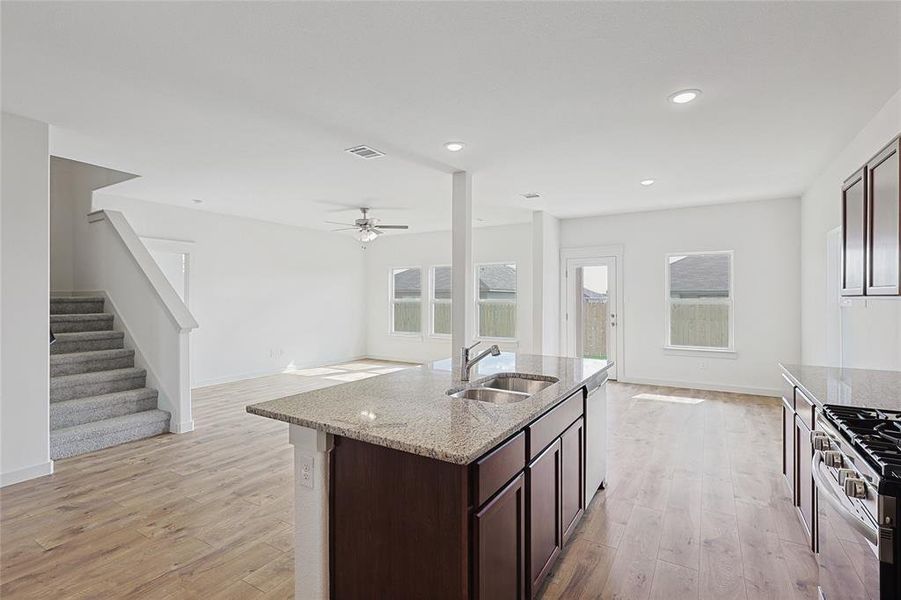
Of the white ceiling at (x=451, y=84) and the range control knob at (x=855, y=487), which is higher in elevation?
the white ceiling at (x=451, y=84)

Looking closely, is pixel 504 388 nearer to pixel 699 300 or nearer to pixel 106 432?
pixel 106 432

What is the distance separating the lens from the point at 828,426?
1764 mm

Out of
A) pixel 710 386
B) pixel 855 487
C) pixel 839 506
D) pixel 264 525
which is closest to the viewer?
pixel 855 487

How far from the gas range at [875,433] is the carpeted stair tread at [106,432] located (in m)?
5.02

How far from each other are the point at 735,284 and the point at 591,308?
6.44 feet

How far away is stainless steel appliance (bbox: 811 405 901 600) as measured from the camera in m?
1.21

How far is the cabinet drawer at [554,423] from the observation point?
73.9 inches

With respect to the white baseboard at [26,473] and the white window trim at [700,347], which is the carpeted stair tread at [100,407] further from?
the white window trim at [700,347]

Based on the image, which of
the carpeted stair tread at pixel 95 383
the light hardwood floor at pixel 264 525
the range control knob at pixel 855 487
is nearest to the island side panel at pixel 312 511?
the light hardwood floor at pixel 264 525

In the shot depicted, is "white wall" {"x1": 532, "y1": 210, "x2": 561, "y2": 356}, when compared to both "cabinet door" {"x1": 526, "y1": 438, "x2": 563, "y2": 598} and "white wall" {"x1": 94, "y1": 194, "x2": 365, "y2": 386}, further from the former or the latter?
"cabinet door" {"x1": 526, "y1": 438, "x2": 563, "y2": 598}

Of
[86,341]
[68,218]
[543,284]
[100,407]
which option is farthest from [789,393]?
[68,218]

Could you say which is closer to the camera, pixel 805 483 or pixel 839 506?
pixel 839 506

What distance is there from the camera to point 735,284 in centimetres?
609

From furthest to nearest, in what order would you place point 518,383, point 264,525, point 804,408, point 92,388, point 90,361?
point 90,361
point 92,388
point 518,383
point 264,525
point 804,408
